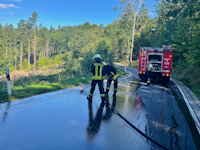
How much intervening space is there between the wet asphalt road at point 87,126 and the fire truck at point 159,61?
707 centimetres

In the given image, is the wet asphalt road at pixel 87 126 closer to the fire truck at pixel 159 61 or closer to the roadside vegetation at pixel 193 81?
the roadside vegetation at pixel 193 81

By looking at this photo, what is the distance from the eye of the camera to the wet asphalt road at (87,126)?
3652 millimetres

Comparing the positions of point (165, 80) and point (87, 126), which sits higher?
point (165, 80)

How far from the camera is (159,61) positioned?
544 inches

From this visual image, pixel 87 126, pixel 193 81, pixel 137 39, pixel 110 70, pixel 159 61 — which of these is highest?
pixel 137 39

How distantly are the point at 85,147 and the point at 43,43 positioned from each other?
93.9 meters

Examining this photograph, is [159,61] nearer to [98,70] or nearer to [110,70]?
[110,70]

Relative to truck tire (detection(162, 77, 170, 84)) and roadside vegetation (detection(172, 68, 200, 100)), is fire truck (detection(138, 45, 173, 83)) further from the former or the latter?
roadside vegetation (detection(172, 68, 200, 100))

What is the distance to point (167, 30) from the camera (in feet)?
93.6

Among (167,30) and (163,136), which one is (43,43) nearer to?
(167,30)

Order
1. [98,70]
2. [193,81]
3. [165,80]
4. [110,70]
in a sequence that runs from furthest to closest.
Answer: [165,80] < [193,81] < [110,70] < [98,70]

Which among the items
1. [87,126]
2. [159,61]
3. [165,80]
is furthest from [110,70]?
[165,80]

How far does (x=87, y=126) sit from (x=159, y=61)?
10895 millimetres

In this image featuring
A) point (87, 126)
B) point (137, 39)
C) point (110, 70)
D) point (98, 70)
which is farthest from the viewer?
point (137, 39)
